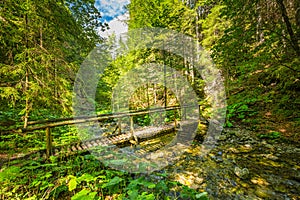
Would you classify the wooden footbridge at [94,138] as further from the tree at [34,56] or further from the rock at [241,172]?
the rock at [241,172]

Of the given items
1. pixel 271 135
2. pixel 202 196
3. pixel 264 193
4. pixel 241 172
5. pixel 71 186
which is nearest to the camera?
pixel 71 186

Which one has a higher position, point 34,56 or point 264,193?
point 34,56

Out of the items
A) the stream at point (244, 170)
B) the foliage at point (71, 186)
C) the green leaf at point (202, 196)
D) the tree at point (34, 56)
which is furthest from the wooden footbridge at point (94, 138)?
the green leaf at point (202, 196)

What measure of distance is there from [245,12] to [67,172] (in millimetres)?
5565

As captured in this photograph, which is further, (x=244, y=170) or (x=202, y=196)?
(x=244, y=170)

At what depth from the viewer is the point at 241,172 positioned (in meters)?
3.41

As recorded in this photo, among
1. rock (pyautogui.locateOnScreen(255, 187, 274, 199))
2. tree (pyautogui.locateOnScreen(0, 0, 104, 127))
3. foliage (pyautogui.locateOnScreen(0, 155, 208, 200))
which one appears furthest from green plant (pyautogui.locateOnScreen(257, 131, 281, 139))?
tree (pyautogui.locateOnScreen(0, 0, 104, 127))

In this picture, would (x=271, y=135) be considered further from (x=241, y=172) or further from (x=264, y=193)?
(x=264, y=193)

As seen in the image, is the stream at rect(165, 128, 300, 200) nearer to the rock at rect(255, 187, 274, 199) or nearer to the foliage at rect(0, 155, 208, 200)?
the rock at rect(255, 187, 274, 199)

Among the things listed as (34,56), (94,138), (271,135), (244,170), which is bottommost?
(244,170)

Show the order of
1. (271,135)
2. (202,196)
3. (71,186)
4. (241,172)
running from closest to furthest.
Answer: (71,186)
(202,196)
(241,172)
(271,135)

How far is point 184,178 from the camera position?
11.2 feet

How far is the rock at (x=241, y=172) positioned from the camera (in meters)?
3.32

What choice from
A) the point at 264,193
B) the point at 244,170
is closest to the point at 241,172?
the point at 244,170
